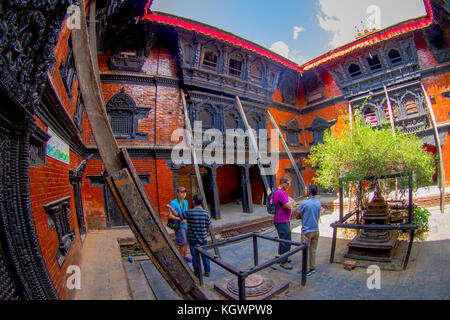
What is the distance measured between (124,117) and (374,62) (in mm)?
15043

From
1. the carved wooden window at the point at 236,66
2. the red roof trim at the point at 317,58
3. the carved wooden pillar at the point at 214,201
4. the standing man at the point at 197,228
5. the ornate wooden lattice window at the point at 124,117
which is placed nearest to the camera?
the standing man at the point at 197,228

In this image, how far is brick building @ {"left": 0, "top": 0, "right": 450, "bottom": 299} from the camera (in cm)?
174

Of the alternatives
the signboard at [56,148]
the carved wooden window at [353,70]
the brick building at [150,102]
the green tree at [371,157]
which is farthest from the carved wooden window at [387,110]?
the signboard at [56,148]

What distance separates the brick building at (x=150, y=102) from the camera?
174 cm

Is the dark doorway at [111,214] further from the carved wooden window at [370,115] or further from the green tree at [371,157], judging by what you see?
the carved wooden window at [370,115]

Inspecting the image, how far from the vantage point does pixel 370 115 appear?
13.4 m

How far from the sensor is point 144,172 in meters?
8.70

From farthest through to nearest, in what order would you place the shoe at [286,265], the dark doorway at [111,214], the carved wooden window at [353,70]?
the carved wooden window at [353,70] < the dark doorway at [111,214] < the shoe at [286,265]

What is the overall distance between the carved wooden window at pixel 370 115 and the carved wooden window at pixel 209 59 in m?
9.97

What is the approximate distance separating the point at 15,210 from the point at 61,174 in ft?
9.22

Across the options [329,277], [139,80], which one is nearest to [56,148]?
[329,277]

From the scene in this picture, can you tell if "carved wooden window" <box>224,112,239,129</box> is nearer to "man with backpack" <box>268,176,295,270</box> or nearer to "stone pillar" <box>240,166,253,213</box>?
"stone pillar" <box>240,166,253,213</box>
